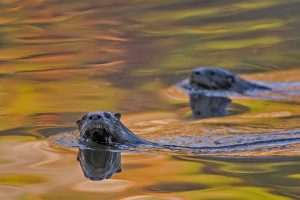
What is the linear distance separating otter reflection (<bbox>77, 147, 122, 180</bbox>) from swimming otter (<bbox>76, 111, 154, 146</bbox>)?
0.16 m

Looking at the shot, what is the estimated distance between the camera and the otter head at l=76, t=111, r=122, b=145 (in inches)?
384

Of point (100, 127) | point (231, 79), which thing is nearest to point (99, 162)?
point (100, 127)

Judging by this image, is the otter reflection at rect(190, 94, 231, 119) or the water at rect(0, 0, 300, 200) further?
the otter reflection at rect(190, 94, 231, 119)

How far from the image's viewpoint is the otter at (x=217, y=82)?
14258mm

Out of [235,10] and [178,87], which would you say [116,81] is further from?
[235,10]

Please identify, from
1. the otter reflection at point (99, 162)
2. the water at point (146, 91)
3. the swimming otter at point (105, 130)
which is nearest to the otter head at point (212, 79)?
the water at point (146, 91)

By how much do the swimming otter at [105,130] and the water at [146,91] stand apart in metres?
0.28

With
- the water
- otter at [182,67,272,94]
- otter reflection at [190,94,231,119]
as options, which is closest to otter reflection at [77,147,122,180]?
the water

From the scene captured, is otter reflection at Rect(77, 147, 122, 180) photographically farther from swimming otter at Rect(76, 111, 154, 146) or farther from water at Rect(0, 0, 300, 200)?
swimming otter at Rect(76, 111, 154, 146)

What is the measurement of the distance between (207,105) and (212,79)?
5.19ft

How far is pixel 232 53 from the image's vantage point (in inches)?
654

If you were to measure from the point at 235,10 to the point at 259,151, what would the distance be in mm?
11487

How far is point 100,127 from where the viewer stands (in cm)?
977

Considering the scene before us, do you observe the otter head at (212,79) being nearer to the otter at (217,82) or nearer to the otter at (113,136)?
the otter at (217,82)
